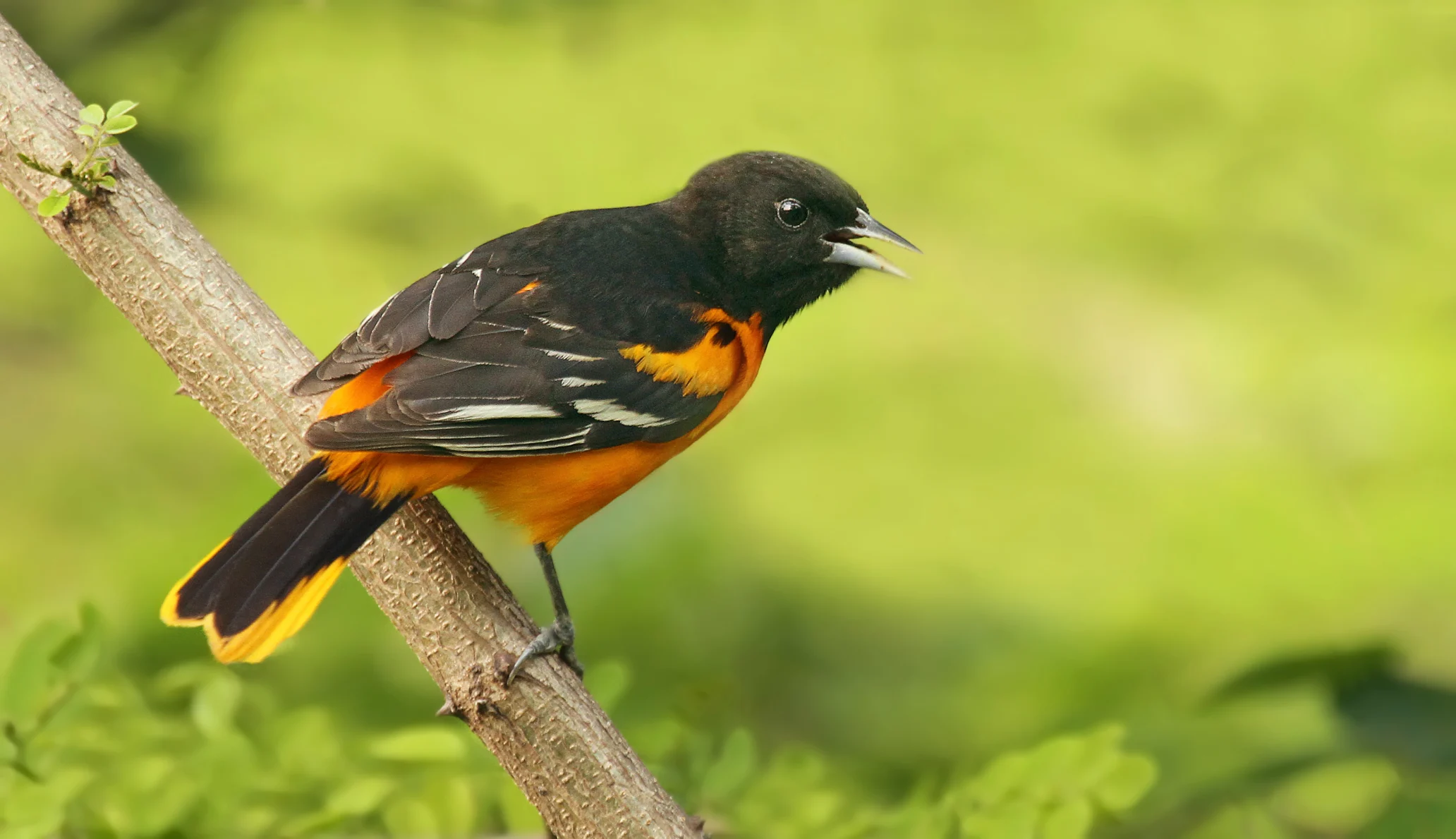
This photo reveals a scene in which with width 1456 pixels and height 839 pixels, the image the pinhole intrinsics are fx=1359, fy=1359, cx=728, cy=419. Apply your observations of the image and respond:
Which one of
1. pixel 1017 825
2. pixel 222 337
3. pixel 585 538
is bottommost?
pixel 1017 825

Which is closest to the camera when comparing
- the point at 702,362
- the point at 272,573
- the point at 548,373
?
the point at 272,573

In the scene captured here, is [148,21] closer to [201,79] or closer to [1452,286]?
[201,79]

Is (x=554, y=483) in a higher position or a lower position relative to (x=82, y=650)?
higher

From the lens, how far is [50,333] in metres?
5.42

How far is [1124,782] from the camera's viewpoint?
266cm

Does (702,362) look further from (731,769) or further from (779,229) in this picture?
(731,769)

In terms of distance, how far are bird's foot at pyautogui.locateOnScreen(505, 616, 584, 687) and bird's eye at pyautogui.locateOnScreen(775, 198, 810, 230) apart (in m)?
1.14

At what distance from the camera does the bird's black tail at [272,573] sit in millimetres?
2445

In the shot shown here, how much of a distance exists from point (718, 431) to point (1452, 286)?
8.87 feet

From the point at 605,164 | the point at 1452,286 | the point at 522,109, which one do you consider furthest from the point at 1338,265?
the point at 522,109

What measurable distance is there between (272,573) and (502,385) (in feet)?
1.90

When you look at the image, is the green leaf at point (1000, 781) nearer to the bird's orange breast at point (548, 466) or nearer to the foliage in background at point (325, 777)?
the foliage in background at point (325, 777)

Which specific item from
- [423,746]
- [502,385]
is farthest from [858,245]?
[423,746]

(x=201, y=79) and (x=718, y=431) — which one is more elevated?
(x=201, y=79)
